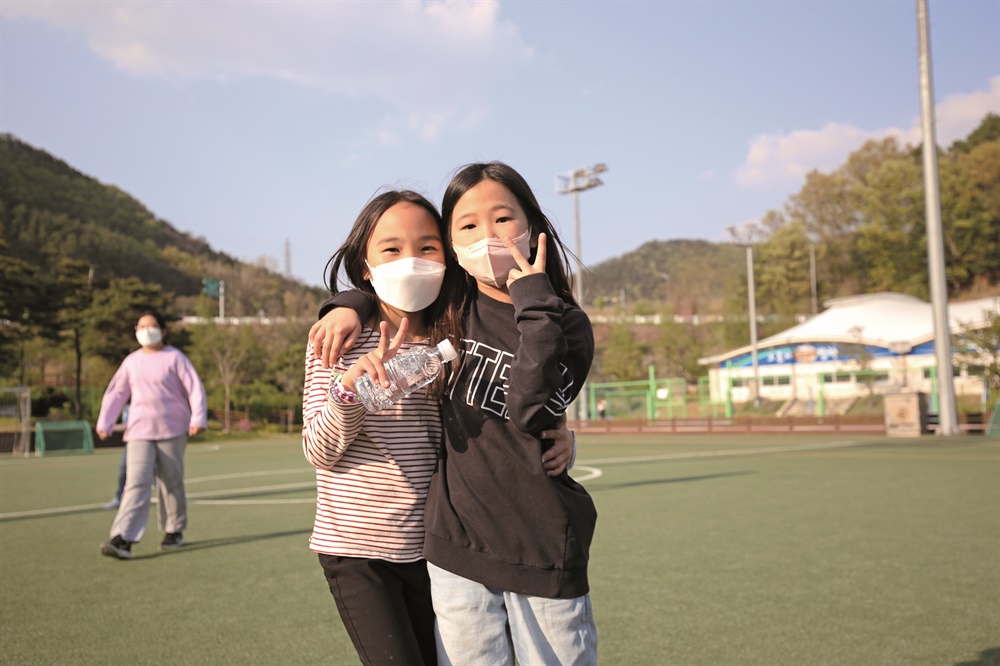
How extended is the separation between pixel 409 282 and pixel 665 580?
3.97 m

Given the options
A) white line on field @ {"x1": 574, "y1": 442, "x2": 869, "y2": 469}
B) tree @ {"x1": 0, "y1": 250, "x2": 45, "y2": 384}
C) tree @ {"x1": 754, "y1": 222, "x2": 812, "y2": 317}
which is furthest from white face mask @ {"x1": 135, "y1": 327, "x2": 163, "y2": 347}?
tree @ {"x1": 754, "y1": 222, "x2": 812, "y2": 317}

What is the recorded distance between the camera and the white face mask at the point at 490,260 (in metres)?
2.12

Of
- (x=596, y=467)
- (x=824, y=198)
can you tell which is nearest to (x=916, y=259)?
(x=824, y=198)

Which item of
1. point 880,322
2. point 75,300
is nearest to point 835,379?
point 880,322

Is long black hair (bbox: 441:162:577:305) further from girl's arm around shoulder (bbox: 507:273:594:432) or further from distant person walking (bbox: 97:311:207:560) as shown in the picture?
distant person walking (bbox: 97:311:207:560)

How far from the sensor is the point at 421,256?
227 centimetres

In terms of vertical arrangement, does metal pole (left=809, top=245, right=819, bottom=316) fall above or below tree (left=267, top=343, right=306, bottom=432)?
above

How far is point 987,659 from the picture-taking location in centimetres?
373

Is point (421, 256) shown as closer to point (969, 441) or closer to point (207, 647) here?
point (207, 647)

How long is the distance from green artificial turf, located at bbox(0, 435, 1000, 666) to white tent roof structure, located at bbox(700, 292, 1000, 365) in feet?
123

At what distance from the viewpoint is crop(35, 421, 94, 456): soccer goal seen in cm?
2884

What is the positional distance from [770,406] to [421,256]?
4173cm

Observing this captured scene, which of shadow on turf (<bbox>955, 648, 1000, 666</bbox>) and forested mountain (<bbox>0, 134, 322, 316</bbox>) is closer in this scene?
shadow on turf (<bbox>955, 648, 1000, 666</bbox>)

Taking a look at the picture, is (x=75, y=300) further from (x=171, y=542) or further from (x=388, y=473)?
(x=388, y=473)
